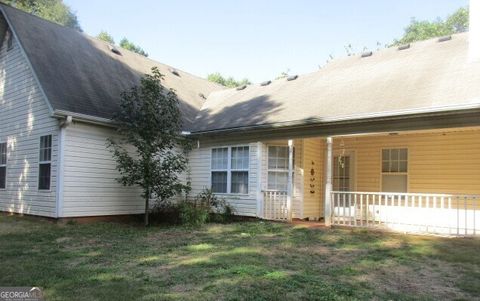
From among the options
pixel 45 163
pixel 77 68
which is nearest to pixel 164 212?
pixel 45 163

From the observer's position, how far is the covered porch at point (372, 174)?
1121 centimetres

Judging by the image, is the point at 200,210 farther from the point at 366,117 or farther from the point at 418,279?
the point at 418,279

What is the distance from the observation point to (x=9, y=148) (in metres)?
13.3

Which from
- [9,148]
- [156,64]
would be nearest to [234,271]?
[9,148]

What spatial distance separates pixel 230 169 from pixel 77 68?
19.1 ft

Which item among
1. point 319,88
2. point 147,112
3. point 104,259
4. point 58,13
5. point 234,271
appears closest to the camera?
point 234,271

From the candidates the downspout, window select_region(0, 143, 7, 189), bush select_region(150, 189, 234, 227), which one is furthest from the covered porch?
window select_region(0, 143, 7, 189)

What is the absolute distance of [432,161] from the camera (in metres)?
12.4

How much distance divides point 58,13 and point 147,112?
37943 millimetres

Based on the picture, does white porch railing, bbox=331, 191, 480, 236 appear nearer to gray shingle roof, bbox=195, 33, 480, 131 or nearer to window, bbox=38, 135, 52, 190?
gray shingle roof, bbox=195, 33, 480, 131

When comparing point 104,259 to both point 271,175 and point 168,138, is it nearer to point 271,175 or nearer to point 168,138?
point 168,138

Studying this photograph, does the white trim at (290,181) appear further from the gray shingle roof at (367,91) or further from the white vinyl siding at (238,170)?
the white vinyl siding at (238,170)

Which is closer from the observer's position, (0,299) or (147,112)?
(0,299)

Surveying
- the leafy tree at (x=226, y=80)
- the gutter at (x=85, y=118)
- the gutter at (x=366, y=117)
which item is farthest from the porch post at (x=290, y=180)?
the leafy tree at (x=226, y=80)
